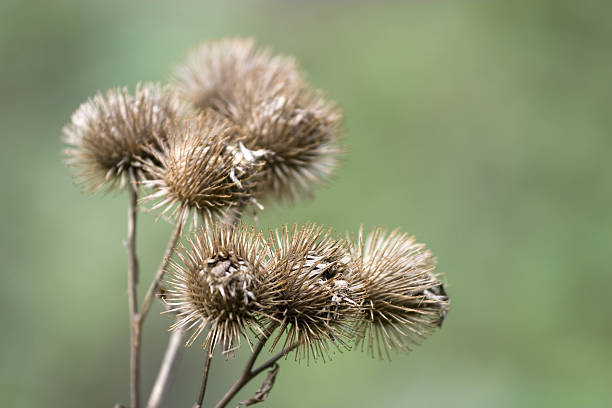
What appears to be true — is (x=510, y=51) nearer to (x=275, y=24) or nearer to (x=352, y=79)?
(x=352, y=79)

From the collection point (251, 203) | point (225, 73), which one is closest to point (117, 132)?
point (251, 203)

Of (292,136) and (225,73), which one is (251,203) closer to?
(292,136)

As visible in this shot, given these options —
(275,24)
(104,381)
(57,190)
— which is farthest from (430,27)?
(104,381)

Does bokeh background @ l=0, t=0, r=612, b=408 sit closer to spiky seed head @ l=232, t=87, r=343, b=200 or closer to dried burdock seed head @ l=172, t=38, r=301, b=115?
dried burdock seed head @ l=172, t=38, r=301, b=115

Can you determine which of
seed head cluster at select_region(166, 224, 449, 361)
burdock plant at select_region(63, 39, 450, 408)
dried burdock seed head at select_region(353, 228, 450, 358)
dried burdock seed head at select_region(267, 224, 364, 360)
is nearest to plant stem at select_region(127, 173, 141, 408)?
burdock plant at select_region(63, 39, 450, 408)

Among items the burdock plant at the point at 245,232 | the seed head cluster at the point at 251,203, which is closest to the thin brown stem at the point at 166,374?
the burdock plant at the point at 245,232

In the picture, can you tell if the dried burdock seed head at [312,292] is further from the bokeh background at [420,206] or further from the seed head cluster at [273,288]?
the bokeh background at [420,206]

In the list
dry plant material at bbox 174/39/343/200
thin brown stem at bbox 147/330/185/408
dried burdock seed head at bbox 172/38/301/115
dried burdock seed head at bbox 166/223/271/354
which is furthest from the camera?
dried burdock seed head at bbox 172/38/301/115
